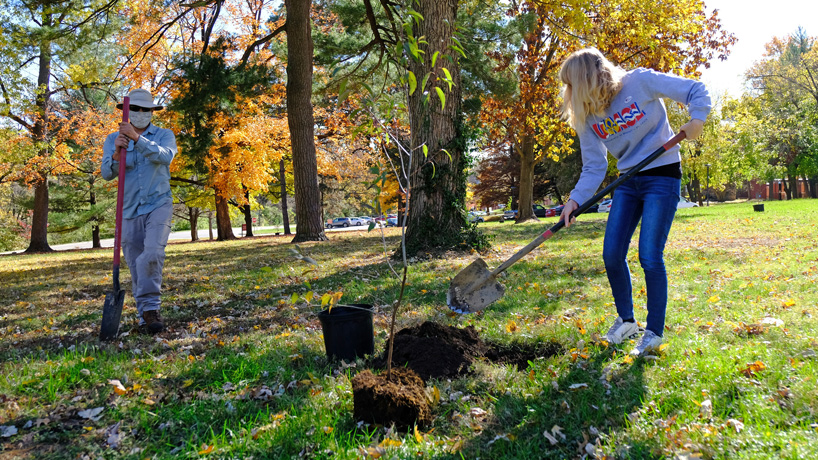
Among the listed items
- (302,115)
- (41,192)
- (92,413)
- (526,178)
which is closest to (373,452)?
(92,413)

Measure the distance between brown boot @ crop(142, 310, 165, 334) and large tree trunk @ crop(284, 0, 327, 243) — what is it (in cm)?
921

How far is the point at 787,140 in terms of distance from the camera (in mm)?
38406

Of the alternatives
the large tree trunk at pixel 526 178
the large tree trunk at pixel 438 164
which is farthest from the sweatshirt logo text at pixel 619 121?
the large tree trunk at pixel 526 178

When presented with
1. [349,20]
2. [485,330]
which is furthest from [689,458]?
[349,20]

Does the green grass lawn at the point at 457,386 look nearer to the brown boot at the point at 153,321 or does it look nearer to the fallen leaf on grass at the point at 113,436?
the fallen leaf on grass at the point at 113,436

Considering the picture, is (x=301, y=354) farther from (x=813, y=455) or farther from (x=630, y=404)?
(x=813, y=455)

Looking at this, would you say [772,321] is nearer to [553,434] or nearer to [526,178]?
[553,434]

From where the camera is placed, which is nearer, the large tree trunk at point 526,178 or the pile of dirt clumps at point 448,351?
the pile of dirt clumps at point 448,351

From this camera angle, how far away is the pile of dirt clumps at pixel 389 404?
2.52 meters

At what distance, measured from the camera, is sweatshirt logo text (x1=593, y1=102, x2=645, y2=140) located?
10.5 feet

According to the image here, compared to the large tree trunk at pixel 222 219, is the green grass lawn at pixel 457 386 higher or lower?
lower

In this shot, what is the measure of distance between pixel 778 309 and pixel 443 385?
313cm

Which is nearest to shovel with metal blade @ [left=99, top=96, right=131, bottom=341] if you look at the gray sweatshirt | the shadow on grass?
the shadow on grass

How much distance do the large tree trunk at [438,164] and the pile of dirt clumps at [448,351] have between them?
191 inches
